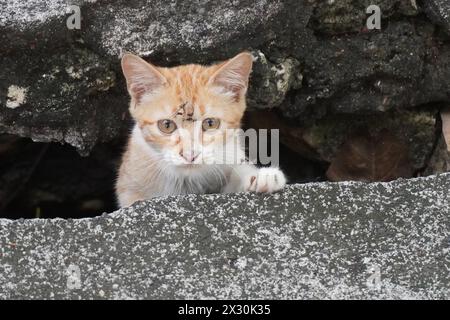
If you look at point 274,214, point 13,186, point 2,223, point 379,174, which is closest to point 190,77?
point 274,214

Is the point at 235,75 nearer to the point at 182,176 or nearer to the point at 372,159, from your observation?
the point at 182,176

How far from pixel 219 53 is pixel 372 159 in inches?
43.3

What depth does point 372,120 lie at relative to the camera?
3.83 meters

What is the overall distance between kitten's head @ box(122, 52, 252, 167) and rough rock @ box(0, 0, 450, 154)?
18 cm

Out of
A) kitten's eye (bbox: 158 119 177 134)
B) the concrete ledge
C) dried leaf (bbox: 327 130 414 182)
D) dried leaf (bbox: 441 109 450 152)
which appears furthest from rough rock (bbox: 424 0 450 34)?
kitten's eye (bbox: 158 119 177 134)

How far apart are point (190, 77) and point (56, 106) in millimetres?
562

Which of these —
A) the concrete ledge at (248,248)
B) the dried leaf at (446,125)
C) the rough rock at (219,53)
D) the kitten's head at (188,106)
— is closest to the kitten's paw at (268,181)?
the concrete ledge at (248,248)

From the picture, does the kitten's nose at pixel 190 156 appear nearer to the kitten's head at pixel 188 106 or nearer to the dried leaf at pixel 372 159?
the kitten's head at pixel 188 106

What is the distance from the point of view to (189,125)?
2.99m

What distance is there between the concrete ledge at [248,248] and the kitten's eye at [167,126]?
38 cm

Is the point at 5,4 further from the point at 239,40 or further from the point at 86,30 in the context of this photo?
the point at 239,40

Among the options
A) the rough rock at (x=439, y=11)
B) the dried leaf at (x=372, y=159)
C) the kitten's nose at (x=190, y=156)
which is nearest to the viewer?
the kitten's nose at (x=190, y=156)

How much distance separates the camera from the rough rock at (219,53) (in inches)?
123

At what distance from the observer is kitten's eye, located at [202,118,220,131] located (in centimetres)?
301
